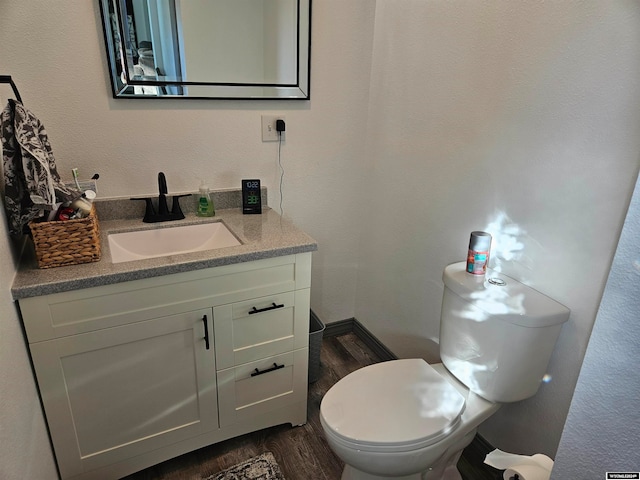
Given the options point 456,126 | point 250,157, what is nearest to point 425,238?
point 456,126

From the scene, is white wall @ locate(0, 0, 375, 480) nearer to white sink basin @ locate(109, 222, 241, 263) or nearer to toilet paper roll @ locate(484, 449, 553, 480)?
white sink basin @ locate(109, 222, 241, 263)

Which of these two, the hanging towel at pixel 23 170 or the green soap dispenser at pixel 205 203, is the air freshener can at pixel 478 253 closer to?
the green soap dispenser at pixel 205 203

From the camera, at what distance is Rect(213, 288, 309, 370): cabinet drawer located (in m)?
1.44

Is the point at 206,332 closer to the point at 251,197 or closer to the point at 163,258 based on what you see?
the point at 163,258

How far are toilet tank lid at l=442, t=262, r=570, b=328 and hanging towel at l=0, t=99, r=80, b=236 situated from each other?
4.02 feet

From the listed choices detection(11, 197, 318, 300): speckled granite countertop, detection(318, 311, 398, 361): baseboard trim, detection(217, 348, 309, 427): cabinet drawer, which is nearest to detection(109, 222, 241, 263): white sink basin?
detection(11, 197, 318, 300): speckled granite countertop

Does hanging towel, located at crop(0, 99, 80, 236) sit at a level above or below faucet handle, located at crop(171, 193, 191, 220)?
above

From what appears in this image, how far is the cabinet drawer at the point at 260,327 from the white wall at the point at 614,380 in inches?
40.9

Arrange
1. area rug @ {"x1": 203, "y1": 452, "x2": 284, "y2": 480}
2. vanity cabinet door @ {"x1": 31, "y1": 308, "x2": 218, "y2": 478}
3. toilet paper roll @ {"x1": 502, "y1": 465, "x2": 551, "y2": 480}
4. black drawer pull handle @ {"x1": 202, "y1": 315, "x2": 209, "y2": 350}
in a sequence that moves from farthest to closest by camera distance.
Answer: area rug @ {"x1": 203, "y1": 452, "x2": 284, "y2": 480} → black drawer pull handle @ {"x1": 202, "y1": 315, "x2": 209, "y2": 350} → vanity cabinet door @ {"x1": 31, "y1": 308, "x2": 218, "y2": 478} → toilet paper roll @ {"x1": 502, "y1": 465, "x2": 551, "y2": 480}

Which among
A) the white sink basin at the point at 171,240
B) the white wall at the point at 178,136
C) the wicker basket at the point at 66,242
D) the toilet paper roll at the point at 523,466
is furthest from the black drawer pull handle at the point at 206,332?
the toilet paper roll at the point at 523,466

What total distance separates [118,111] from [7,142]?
546 millimetres

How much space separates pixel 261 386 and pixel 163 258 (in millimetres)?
649

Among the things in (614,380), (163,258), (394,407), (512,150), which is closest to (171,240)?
(163,258)

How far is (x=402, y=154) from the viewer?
182 centimetres
